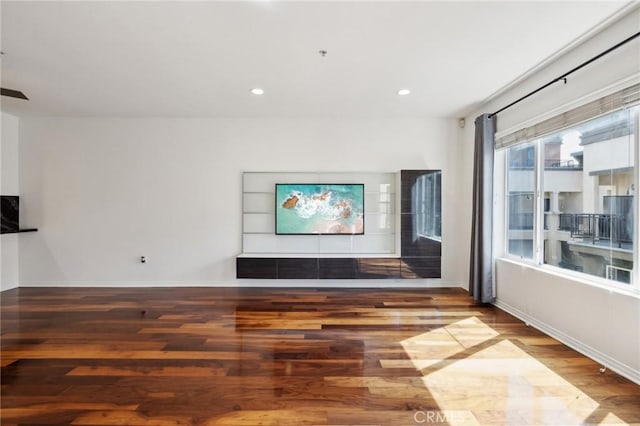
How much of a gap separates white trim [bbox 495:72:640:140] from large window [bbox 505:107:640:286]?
0.17 metres

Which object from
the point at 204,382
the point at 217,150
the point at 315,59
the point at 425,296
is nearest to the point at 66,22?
the point at 315,59

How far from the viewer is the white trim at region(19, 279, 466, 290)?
15.8 ft

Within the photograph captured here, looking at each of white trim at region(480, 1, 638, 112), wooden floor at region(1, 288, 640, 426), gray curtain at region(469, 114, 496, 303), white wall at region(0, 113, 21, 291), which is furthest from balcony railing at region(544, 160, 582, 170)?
white wall at region(0, 113, 21, 291)

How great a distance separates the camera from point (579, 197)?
2875 millimetres

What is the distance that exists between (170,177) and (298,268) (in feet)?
8.35

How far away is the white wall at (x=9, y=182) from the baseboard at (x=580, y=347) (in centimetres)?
721

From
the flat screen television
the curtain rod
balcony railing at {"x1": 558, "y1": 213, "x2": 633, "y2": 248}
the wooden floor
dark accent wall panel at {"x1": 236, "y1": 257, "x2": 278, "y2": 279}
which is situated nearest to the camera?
the wooden floor

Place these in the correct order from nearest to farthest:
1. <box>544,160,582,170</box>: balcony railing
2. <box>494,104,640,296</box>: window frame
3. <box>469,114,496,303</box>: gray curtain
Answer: <box>494,104,640,296</box>: window frame → <box>544,160,582,170</box>: balcony railing → <box>469,114,496,303</box>: gray curtain

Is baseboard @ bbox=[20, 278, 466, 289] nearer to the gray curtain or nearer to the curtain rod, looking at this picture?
the gray curtain

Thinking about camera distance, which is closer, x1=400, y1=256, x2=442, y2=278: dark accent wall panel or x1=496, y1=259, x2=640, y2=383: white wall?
x1=496, y1=259, x2=640, y2=383: white wall

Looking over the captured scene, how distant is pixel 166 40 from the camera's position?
8.44ft

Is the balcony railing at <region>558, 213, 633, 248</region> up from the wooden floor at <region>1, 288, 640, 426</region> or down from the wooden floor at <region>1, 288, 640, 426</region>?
up

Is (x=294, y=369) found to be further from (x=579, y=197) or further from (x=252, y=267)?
(x=579, y=197)

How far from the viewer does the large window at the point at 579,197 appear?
2.38 meters
